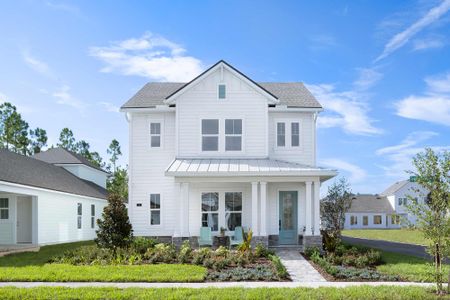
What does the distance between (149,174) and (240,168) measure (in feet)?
Answer: 17.2

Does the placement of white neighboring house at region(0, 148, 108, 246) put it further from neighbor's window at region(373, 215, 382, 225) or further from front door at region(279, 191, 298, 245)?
neighbor's window at region(373, 215, 382, 225)

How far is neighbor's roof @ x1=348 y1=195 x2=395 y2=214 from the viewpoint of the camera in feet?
231

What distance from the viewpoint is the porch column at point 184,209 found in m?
19.7

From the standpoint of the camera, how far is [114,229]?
59.8 feet

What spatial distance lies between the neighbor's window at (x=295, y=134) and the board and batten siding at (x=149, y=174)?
6079 millimetres

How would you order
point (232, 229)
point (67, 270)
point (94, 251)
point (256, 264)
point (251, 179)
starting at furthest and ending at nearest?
1. point (232, 229)
2. point (251, 179)
3. point (94, 251)
4. point (256, 264)
5. point (67, 270)

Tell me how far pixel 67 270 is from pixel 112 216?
14.5ft

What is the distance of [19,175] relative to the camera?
23.0 meters

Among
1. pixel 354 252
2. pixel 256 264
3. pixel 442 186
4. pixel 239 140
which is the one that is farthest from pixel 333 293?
pixel 239 140

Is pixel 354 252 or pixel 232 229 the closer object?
pixel 354 252

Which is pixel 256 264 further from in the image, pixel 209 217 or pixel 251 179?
pixel 209 217

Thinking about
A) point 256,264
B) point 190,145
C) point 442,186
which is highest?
point 190,145

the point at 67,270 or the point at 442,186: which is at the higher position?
the point at 442,186

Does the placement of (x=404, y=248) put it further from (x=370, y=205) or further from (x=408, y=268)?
(x=370, y=205)
